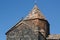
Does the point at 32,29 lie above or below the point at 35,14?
below

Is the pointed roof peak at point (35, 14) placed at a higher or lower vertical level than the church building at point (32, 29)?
→ higher

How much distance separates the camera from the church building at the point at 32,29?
29406mm

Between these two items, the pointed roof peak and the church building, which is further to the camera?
the pointed roof peak

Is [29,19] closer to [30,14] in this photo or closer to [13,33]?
[30,14]

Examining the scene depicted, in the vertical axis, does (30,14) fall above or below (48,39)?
above

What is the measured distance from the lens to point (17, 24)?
30.4 metres

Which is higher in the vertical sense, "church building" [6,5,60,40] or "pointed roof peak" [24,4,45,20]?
"pointed roof peak" [24,4,45,20]

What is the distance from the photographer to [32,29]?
97.3 ft

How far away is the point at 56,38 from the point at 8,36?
239 inches

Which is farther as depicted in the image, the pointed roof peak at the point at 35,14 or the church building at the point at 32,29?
the pointed roof peak at the point at 35,14

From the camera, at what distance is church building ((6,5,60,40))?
96.5ft

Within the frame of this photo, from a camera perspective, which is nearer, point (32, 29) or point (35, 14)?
point (32, 29)

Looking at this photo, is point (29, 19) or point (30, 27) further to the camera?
point (29, 19)

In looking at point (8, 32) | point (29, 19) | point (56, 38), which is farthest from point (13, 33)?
point (56, 38)
